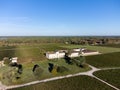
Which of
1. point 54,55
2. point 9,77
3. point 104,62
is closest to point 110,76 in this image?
point 104,62

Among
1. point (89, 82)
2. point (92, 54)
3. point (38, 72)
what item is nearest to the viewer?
point (89, 82)

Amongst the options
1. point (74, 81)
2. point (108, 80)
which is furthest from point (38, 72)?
point (108, 80)

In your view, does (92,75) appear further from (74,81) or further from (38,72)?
(38,72)

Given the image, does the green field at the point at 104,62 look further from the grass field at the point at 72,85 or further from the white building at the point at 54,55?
the grass field at the point at 72,85

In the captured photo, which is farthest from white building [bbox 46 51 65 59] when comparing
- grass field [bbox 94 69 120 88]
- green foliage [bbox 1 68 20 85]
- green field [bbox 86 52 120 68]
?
green foliage [bbox 1 68 20 85]

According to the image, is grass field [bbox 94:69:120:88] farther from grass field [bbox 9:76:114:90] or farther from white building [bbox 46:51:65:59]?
white building [bbox 46:51:65:59]

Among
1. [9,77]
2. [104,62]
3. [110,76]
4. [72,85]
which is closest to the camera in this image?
[72,85]

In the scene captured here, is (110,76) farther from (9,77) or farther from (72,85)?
(9,77)

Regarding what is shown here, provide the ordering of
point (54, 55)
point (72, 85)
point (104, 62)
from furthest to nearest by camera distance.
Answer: point (54, 55), point (104, 62), point (72, 85)
